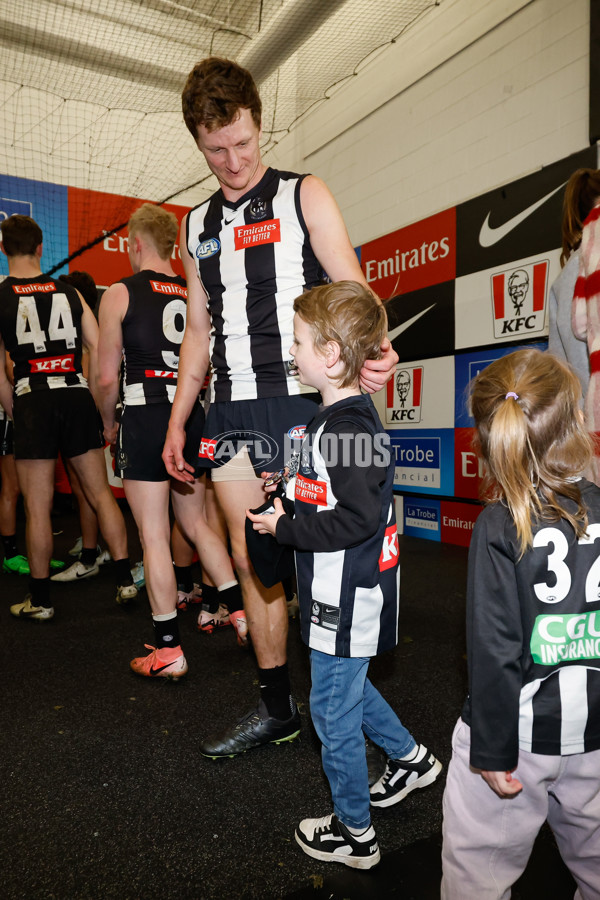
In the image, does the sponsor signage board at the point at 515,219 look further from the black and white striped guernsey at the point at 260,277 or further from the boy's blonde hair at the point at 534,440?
the boy's blonde hair at the point at 534,440

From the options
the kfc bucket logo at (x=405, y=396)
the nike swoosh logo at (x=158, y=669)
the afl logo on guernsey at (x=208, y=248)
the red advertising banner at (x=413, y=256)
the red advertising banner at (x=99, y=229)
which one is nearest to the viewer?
the afl logo on guernsey at (x=208, y=248)

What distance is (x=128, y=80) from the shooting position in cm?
467

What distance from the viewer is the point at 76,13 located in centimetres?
430

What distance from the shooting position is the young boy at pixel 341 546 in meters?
1.03

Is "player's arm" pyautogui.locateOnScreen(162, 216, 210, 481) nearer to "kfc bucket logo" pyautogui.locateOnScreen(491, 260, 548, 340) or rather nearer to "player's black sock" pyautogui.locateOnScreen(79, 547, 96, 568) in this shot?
"player's black sock" pyautogui.locateOnScreen(79, 547, 96, 568)

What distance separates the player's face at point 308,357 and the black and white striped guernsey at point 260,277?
246 mm

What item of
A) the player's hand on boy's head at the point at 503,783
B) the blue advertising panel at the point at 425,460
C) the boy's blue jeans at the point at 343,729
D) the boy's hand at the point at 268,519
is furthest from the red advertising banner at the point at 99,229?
the player's hand on boy's head at the point at 503,783

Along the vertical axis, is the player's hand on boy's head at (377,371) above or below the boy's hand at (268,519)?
above

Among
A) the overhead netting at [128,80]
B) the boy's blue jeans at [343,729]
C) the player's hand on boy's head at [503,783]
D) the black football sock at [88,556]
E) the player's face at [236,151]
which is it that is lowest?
the black football sock at [88,556]

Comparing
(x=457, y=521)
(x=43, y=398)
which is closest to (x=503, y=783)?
(x=43, y=398)

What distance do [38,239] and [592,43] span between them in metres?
2.81

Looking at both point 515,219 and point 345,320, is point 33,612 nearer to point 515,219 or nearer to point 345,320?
point 345,320

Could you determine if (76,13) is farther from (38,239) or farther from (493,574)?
(493,574)

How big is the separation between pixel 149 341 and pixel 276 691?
1258mm
